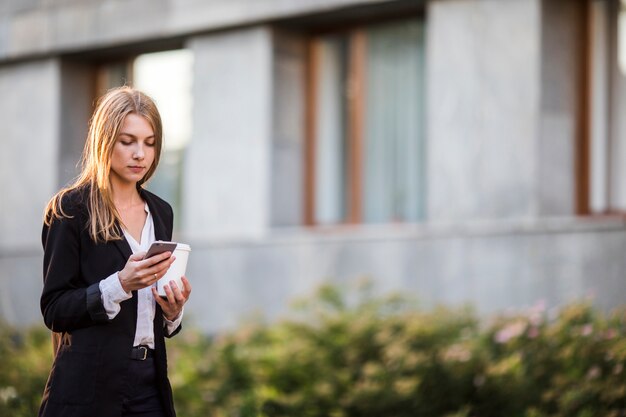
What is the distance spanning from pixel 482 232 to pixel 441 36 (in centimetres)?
209

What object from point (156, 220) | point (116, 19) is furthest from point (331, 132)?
point (156, 220)

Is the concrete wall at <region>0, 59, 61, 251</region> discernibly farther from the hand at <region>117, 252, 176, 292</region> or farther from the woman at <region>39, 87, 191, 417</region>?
the hand at <region>117, 252, 176, 292</region>

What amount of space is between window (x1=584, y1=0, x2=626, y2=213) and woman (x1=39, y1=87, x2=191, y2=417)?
8.15m

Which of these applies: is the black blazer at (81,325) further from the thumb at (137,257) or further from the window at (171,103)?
the window at (171,103)

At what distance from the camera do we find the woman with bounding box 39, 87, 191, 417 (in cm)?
409

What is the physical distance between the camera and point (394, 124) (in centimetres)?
1345

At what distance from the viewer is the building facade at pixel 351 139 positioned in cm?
1159

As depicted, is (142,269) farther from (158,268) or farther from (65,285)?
(65,285)

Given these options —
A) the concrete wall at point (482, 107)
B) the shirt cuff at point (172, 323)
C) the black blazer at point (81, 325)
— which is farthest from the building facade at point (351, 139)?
the black blazer at point (81, 325)

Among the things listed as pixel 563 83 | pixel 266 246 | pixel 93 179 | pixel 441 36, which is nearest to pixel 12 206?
pixel 266 246

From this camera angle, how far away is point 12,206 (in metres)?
16.4

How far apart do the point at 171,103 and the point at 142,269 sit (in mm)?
11699

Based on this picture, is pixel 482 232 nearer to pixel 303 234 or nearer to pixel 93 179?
pixel 303 234

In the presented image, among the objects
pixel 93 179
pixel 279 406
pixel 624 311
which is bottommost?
pixel 279 406
